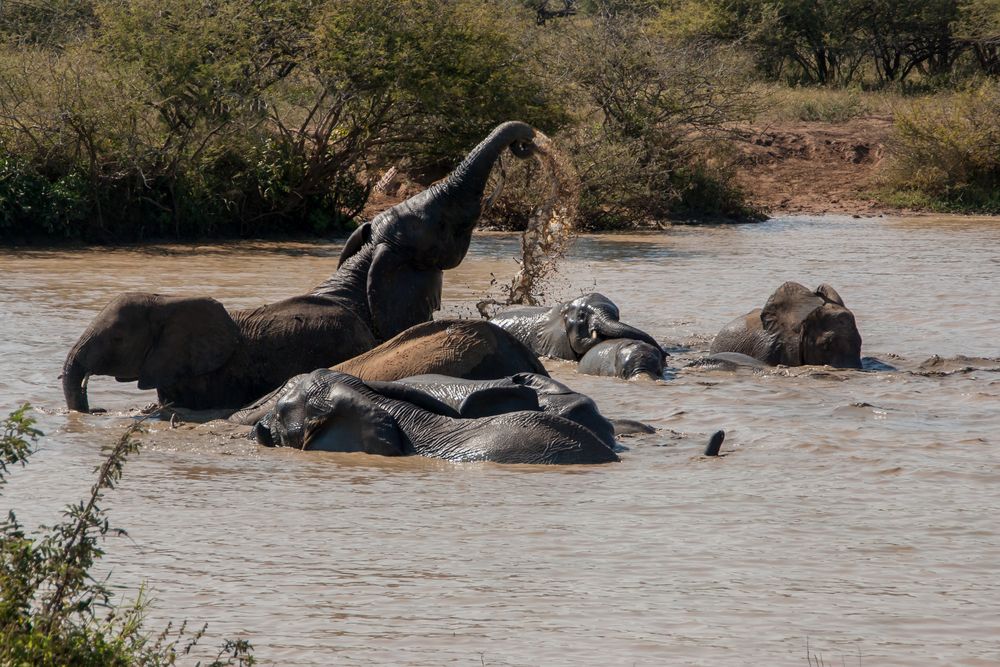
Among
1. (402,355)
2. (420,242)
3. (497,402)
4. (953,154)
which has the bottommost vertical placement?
(497,402)

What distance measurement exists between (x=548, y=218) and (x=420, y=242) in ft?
9.98

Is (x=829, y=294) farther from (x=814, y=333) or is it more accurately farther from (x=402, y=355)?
(x=402, y=355)

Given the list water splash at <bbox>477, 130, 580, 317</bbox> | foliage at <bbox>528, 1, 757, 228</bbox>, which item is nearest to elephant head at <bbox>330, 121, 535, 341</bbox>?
water splash at <bbox>477, 130, 580, 317</bbox>

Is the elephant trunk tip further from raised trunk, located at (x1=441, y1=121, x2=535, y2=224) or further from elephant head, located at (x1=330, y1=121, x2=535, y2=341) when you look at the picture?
raised trunk, located at (x1=441, y1=121, x2=535, y2=224)

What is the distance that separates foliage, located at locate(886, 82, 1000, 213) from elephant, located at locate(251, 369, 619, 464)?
82.3ft

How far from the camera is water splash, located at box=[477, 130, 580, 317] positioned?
10.7 metres

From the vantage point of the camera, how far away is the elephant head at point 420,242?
9.29m

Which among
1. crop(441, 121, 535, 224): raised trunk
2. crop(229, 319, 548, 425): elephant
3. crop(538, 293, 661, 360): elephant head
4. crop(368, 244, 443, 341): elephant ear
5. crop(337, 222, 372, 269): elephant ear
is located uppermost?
crop(441, 121, 535, 224): raised trunk

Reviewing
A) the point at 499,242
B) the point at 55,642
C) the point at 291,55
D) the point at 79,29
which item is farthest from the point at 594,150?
the point at 55,642

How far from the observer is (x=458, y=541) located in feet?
18.9

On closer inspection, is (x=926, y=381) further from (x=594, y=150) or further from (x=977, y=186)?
(x=977, y=186)

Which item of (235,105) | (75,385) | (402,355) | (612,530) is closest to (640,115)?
(235,105)

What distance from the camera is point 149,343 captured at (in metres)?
8.18

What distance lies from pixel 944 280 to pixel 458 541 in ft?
42.5
